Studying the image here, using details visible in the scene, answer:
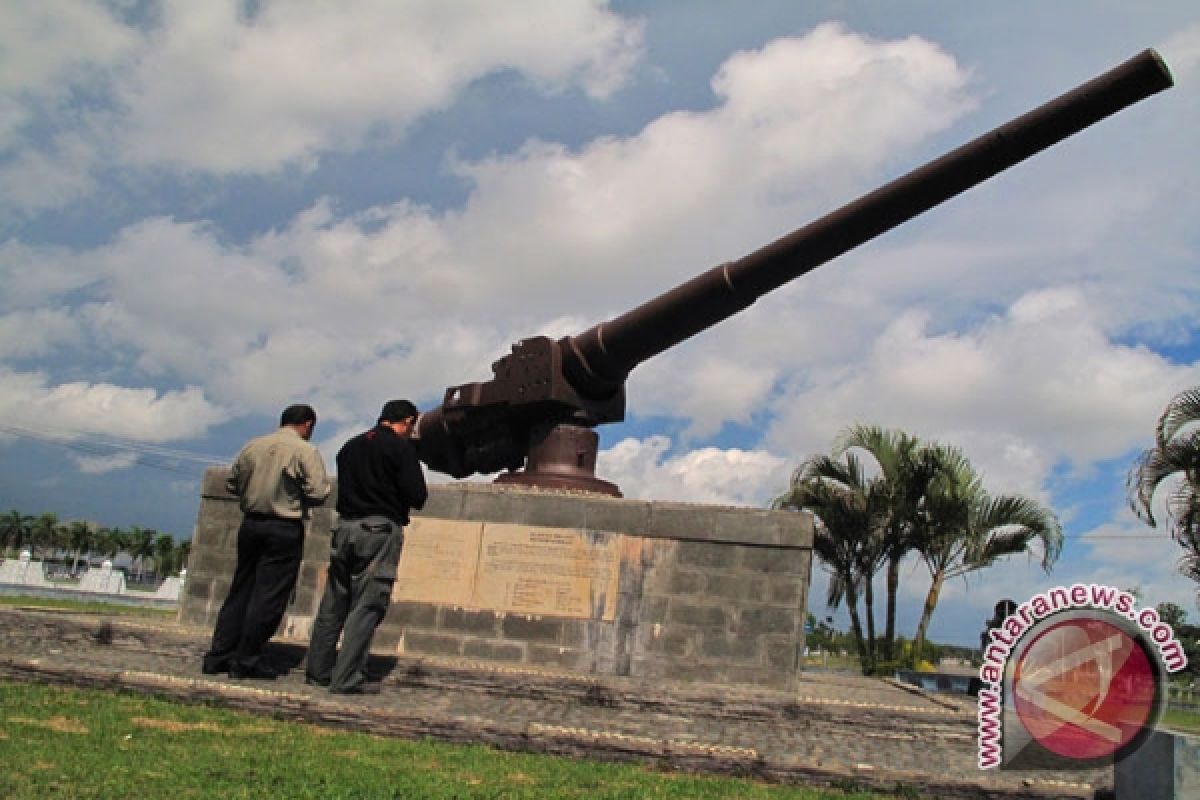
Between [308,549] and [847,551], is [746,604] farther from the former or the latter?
[847,551]

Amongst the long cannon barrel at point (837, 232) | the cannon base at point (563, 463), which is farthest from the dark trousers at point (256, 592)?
the long cannon barrel at point (837, 232)

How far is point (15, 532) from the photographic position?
9838cm

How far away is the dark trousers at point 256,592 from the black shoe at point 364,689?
Answer: 1.76 ft

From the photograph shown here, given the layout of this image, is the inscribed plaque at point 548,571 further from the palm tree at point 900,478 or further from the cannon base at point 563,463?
the palm tree at point 900,478

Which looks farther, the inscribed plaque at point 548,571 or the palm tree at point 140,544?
the palm tree at point 140,544

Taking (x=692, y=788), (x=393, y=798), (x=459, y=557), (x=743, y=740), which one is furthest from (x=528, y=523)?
(x=393, y=798)

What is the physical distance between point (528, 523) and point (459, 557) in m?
0.64

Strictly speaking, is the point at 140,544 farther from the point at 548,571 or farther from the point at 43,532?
the point at 548,571

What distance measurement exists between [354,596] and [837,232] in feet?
13.4

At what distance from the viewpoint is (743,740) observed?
5.38 m

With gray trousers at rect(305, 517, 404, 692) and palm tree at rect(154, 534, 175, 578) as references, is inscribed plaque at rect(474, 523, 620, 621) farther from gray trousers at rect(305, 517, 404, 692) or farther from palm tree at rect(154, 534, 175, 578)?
palm tree at rect(154, 534, 175, 578)

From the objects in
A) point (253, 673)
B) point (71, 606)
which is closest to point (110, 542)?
point (71, 606)

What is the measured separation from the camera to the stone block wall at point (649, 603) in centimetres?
721

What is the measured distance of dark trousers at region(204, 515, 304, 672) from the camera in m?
5.62
